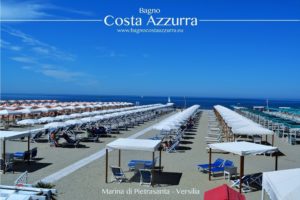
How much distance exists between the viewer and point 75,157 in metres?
12.6

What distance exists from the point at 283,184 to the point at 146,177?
186 inches

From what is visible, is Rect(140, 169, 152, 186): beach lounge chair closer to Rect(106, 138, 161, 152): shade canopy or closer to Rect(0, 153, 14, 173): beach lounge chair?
Rect(106, 138, 161, 152): shade canopy

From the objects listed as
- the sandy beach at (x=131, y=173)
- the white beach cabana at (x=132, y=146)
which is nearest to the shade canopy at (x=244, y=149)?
the sandy beach at (x=131, y=173)

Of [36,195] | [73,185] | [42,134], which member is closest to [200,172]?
[73,185]

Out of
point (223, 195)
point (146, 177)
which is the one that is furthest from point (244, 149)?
point (223, 195)

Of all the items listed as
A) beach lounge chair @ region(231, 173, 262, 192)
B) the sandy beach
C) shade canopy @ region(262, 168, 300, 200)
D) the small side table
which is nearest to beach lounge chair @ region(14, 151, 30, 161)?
the sandy beach

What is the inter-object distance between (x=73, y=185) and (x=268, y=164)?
6499 millimetres

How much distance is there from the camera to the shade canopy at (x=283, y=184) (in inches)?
200

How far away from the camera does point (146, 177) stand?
31.8 feet

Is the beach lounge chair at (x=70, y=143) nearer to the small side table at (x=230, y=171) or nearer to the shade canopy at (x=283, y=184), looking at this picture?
the small side table at (x=230, y=171)

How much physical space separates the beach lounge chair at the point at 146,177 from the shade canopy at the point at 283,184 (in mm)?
3629

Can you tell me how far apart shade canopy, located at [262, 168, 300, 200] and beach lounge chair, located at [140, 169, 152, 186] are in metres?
3.63

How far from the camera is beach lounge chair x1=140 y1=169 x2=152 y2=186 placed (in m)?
9.28

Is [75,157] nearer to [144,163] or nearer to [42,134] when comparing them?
[144,163]
